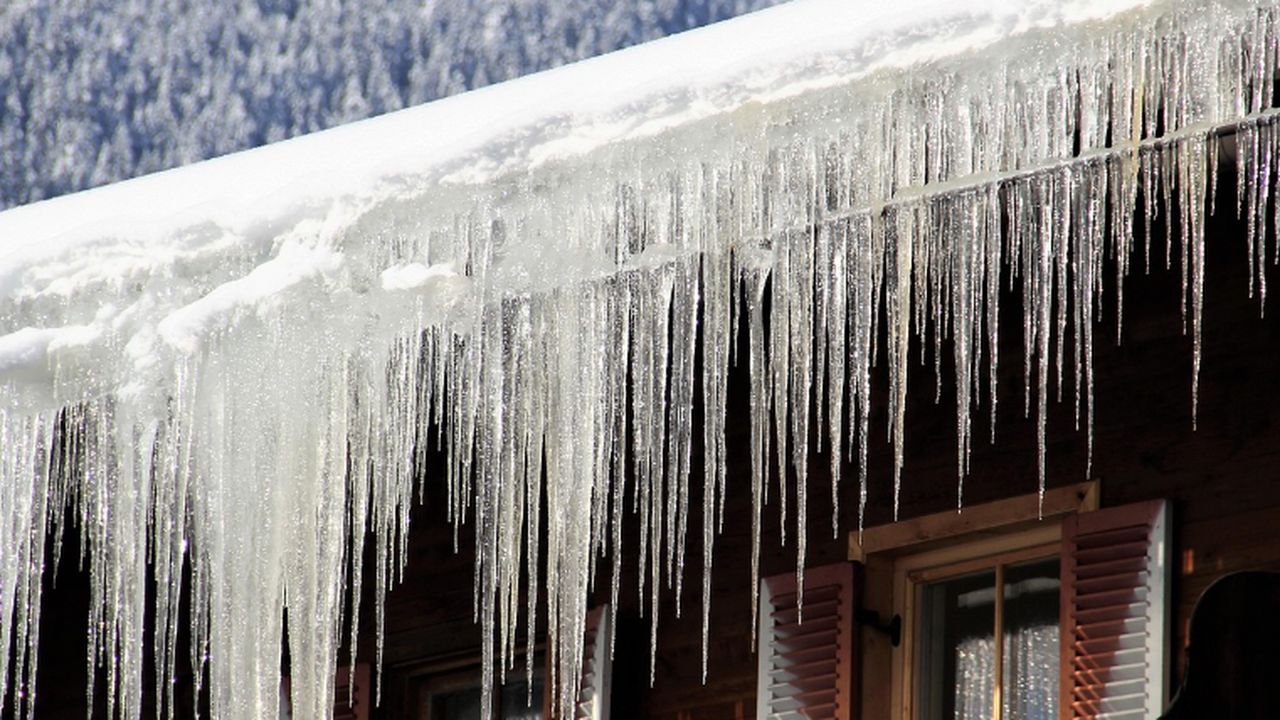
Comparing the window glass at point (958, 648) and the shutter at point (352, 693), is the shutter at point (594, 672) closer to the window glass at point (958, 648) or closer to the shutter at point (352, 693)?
the shutter at point (352, 693)

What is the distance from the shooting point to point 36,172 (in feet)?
37.1

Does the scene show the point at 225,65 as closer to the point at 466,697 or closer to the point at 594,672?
the point at 466,697

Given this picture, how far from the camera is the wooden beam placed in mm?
7562

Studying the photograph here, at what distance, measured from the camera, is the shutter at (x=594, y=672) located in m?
8.42

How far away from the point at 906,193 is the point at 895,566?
2375 millimetres

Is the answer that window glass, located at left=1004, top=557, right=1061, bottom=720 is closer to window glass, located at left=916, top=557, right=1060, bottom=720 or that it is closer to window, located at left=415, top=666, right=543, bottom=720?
window glass, located at left=916, top=557, right=1060, bottom=720

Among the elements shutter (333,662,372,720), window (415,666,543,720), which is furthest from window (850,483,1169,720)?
shutter (333,662,372,720)

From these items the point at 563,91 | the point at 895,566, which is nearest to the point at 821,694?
the point at 895,566

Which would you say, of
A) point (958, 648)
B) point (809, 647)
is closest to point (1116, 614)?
point (958, 648)

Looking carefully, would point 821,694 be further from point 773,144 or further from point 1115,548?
point 773,144

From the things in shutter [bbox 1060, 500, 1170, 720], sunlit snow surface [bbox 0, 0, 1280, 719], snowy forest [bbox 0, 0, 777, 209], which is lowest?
shutter [bbox 1060, 500, 1170, 720]

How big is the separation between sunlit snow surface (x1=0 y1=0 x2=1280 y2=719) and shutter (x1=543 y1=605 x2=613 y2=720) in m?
1.07

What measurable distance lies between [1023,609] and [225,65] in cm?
478

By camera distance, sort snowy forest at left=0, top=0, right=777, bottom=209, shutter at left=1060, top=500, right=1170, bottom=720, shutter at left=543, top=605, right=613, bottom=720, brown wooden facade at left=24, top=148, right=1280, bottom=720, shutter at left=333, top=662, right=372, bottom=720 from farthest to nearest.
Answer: snowy forest at left=0, top=0, right=777, bottom=209
shutter at left=333, top=662, right=372, bottom=720
shutter at left=543, top=605, right=613, bottom=720
brown wooden facade at left=24, top=148, right=1280, bottom=720
shutter at left=1060, top=500, right=1170, bottom=720
